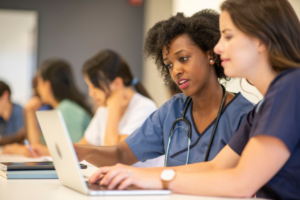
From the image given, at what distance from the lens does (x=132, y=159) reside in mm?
1445

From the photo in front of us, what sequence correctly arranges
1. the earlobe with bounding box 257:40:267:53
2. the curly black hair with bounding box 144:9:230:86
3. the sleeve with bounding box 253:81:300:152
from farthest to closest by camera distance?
the curly black hair with bounding box 144:9:230:86
the earlobe with bounding box 257:40:267:53
the sleeve with bounding box 253:81:300:152

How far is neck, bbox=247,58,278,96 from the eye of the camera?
2.94ft

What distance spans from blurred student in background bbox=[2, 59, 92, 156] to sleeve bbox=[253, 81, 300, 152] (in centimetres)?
209

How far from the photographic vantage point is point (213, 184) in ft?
2.71

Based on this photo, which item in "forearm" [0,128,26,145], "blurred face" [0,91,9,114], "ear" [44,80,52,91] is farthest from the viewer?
"blurred face" [0,91,9,114]

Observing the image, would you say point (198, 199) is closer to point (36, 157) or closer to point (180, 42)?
point (180, 42)

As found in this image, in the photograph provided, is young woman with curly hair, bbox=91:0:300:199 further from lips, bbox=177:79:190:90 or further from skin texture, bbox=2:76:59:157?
skin texture, bbox=2:76:59:157

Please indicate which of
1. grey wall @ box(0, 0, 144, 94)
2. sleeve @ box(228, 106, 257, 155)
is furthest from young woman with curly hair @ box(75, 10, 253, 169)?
grey wall @ box(0, 0, 144, 94)

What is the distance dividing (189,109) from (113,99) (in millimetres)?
887

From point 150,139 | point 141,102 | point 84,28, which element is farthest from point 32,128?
point 150,139

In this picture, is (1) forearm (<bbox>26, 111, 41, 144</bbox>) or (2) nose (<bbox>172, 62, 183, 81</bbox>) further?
(1) forearm (<bbox>26, 111, 41, 144</bbox>)

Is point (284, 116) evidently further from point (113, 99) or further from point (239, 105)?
point (113, 99)

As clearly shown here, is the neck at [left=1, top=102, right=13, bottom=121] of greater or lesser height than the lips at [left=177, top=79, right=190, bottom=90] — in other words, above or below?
below

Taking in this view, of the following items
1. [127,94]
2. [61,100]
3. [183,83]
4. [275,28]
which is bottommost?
[61,100]
